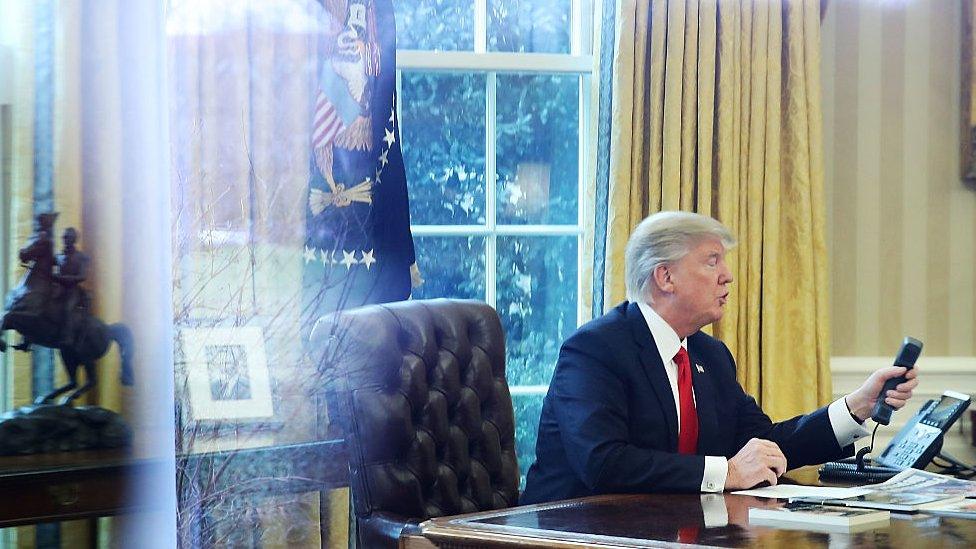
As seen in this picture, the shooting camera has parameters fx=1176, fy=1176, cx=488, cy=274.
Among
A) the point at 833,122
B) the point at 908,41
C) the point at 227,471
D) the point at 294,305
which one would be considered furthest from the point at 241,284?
the point at 908,41

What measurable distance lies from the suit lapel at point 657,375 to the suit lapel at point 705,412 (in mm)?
91

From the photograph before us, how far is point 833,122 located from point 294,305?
1814 millimetres

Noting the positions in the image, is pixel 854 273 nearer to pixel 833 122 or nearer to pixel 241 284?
pixel 833 122

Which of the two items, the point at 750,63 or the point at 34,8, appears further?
the point at 750,63

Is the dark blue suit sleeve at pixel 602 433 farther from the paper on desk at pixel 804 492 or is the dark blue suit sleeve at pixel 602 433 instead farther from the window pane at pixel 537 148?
the window pane at pixel 537 148

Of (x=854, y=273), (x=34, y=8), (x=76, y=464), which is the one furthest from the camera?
(x=854, y=273)

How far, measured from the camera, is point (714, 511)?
1.99 meters

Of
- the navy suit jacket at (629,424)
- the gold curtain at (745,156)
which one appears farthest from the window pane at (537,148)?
the navy suit jacket at (629,424)

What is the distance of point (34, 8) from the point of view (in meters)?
3.03

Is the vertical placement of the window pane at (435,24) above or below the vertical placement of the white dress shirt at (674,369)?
above

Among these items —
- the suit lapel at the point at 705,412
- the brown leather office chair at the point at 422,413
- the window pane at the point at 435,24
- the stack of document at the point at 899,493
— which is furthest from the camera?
the window pane at the point at 435,24

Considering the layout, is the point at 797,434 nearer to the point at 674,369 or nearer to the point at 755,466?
the point at 674,369

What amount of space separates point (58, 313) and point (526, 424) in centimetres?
162

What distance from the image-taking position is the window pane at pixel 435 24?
3676mm
